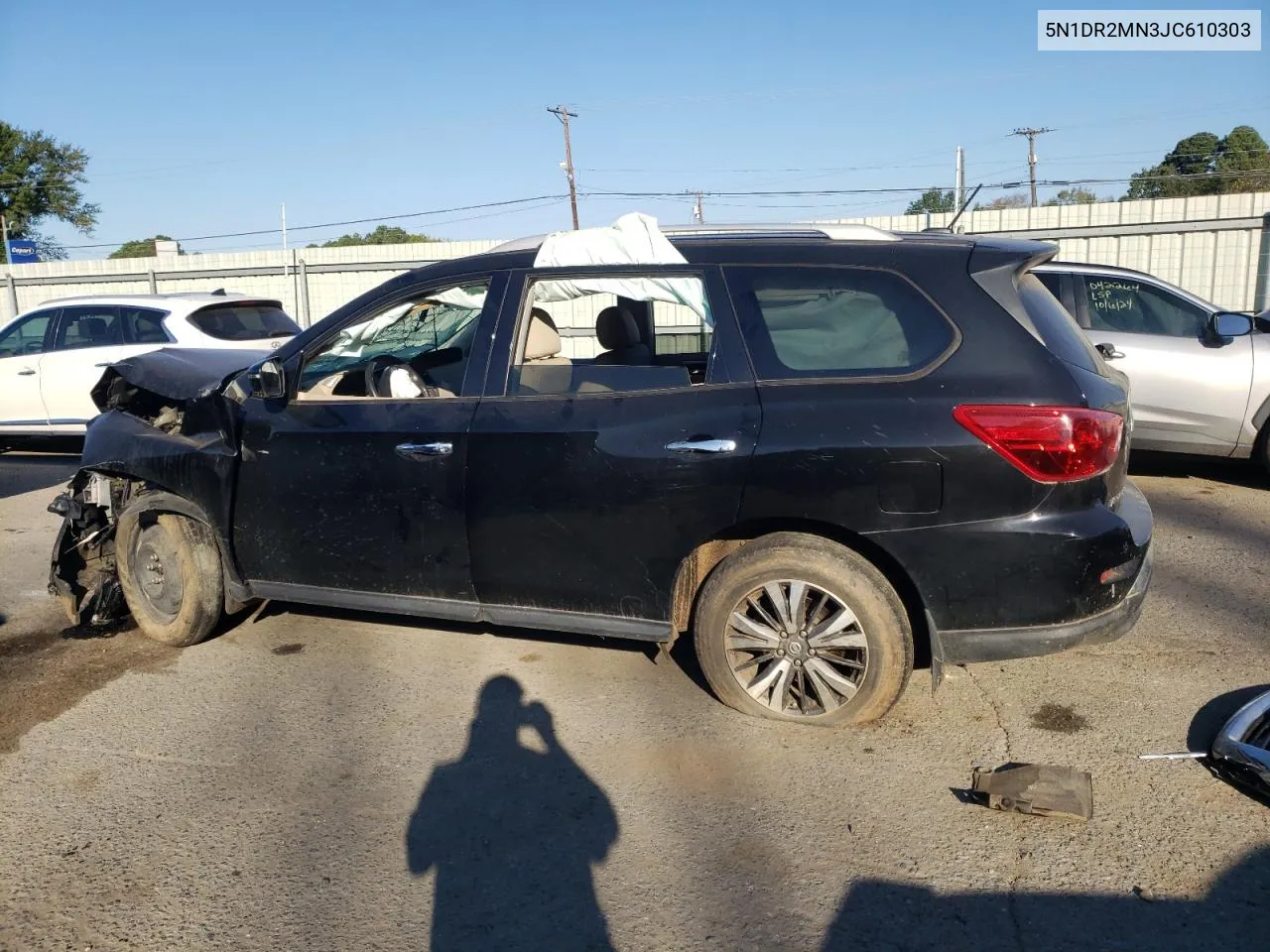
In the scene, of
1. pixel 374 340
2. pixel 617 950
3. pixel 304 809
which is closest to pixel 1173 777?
pixel 617 950

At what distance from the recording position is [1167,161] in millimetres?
51844

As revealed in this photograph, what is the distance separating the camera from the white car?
979cm

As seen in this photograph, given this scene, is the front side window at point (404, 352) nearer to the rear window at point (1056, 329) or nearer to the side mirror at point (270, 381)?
the side mirror at point (270, 381)

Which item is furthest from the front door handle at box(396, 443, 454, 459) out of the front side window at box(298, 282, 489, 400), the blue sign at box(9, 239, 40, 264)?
the blue sign at box(9, 239, 40, 264)

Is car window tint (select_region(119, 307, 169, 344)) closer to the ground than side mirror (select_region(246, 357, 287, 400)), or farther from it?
farther from it

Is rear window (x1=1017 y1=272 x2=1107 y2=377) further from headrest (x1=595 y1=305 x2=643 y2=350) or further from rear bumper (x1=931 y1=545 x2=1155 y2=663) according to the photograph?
headrest (x1=595 y1=305 x2=643 y2=350)

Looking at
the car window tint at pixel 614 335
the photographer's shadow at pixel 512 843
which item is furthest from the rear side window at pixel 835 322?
the photographer's shadow at pixel 512 843

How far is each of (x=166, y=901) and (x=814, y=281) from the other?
300 cm

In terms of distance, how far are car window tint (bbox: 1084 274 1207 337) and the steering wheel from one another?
225 inches

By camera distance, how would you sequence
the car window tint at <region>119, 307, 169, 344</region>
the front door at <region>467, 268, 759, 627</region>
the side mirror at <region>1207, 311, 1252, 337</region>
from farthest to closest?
1. the car window tint at <region>119, 307, 169, 344</region>
2. the side mirror at <region>1207, 311, 1252, 337</region>
3. the front door at <region>467, 268, 759, 627</region>

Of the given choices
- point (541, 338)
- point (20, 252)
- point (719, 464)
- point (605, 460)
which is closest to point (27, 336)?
point (541, 338)

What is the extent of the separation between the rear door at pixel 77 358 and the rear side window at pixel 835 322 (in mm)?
8258

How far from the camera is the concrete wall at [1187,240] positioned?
12.7 m

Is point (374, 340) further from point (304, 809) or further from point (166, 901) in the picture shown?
point (166, 901)
